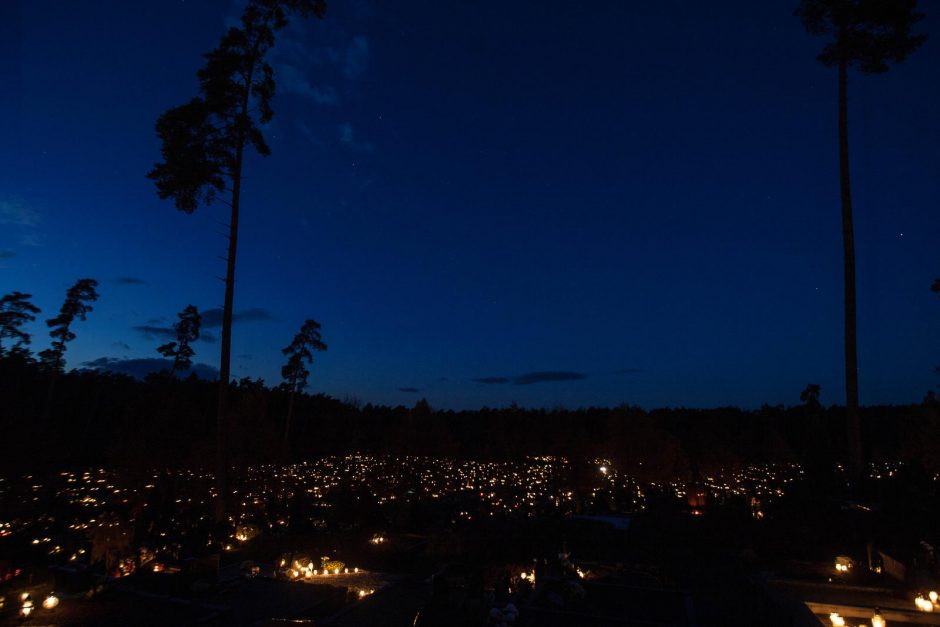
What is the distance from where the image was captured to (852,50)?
13406 mm

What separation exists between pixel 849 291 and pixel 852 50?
6125 mm

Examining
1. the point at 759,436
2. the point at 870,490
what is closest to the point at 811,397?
the point at 759,436

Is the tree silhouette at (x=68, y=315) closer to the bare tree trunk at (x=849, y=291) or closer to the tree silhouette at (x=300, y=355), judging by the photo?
the tree silhouette at (x=300, y=355)

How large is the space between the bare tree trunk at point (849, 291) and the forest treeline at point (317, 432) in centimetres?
695

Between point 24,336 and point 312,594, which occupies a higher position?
point 24,336

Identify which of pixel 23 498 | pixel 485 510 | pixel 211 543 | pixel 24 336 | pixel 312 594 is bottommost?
pixel 485 510

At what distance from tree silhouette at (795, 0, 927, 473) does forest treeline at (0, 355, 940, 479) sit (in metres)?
7.10

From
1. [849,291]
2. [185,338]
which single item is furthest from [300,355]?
[849,291]

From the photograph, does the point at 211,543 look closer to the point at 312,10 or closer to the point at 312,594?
the point at 312,594

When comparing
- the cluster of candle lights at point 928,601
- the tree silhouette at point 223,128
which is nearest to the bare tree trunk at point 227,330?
the tree silhouette at point 223,128

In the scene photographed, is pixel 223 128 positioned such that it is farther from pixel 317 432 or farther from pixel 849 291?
pixel 317 432

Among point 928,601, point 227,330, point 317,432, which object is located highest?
point 227,330

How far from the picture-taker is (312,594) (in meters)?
11.9

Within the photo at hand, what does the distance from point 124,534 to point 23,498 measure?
143 inches
